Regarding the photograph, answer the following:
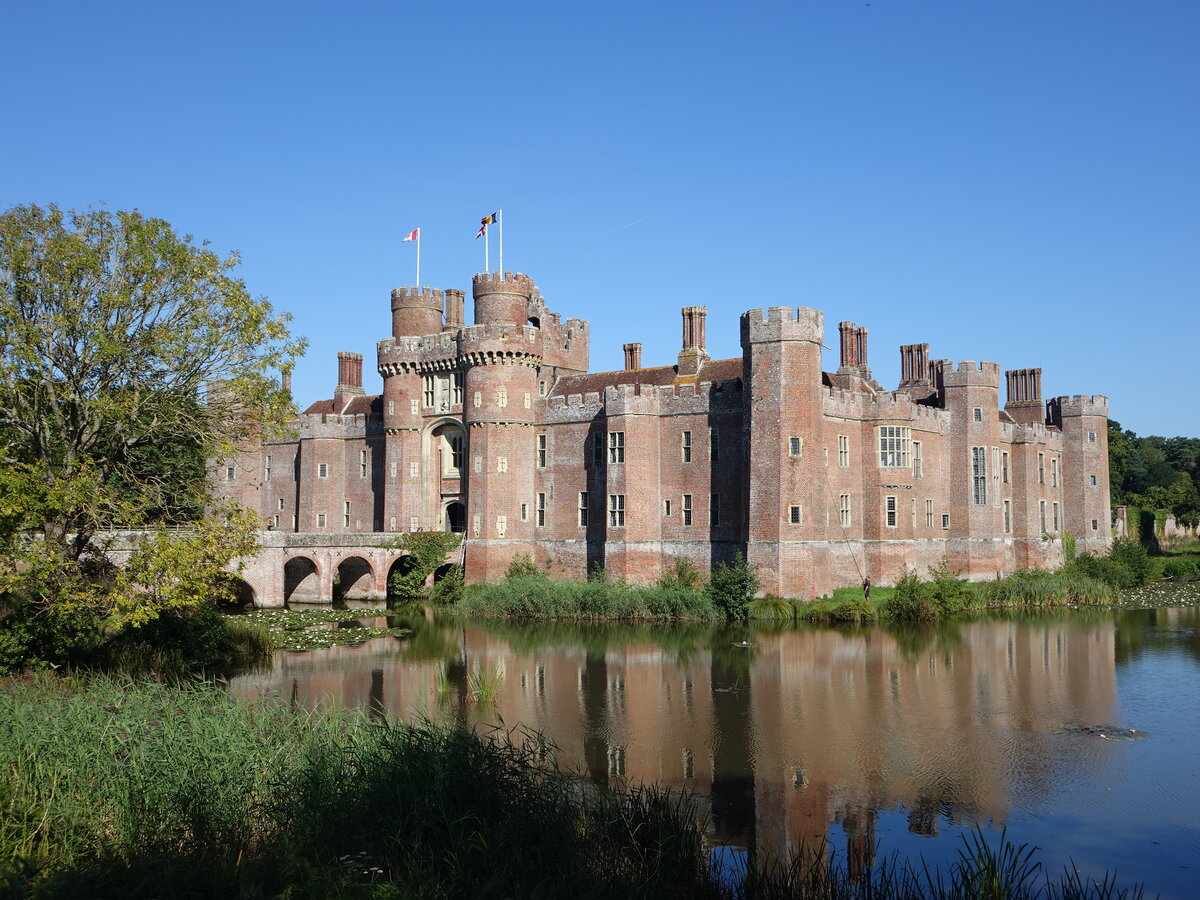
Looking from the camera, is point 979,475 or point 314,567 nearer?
point 314,567

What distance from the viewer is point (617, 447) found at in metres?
39.4

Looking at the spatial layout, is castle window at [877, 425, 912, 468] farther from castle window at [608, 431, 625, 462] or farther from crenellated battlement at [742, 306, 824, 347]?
castle window at [608, 431, 625, 462]

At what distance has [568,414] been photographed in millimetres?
41938

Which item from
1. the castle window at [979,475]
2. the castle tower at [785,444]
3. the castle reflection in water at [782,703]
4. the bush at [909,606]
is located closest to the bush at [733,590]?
the castle tower at [785,444]

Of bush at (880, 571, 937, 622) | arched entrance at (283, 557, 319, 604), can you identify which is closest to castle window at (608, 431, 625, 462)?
bush at (880, 571, 937, 622)

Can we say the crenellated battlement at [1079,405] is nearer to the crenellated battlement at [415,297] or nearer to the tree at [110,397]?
the crenellated battlement at [415,297]

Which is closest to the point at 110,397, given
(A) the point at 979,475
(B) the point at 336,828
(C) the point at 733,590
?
(B) the point at 336,828

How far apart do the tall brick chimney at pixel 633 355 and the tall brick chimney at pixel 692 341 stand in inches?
118

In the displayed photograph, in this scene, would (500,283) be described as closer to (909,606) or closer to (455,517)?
(455,517)

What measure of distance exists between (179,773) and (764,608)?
2505 centimetres

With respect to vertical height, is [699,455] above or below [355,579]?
above

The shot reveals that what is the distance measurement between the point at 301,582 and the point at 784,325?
21.2 metres

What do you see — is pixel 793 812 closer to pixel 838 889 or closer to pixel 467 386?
pixel 838 889

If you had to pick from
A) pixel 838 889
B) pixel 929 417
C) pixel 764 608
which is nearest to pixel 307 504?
pixel 764 608
